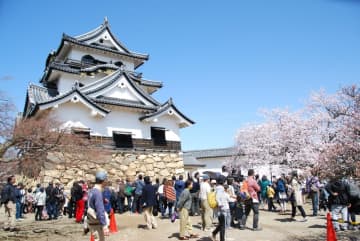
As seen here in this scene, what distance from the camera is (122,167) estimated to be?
18.8 meters

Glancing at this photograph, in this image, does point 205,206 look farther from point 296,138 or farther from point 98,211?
point 296,138

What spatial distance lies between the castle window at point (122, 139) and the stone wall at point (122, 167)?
1.78 feet

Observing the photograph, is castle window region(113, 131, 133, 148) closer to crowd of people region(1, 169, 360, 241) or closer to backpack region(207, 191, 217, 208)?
crowd of people region(1, 169, 360, 241)

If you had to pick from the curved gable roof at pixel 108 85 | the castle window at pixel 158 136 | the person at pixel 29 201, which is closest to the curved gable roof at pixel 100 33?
the curved gable roof at pixel 108 85

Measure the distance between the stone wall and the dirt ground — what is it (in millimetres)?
5274

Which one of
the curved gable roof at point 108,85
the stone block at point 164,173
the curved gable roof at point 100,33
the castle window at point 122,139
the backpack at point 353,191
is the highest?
the curved gable roof at point 100,33

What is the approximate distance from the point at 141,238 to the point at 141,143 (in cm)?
1194

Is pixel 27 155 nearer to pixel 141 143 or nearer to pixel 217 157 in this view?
pixel 141 143

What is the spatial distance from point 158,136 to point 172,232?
12.2m

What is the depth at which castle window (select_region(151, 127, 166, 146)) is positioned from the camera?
67.4ft

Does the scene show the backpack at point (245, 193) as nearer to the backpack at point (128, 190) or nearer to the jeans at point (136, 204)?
the jeans at point (136, 204)

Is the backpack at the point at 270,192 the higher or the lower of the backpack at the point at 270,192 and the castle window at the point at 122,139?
the lower

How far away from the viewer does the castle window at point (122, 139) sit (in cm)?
1900

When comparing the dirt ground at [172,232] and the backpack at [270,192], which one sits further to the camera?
the backpack at [270,192]
